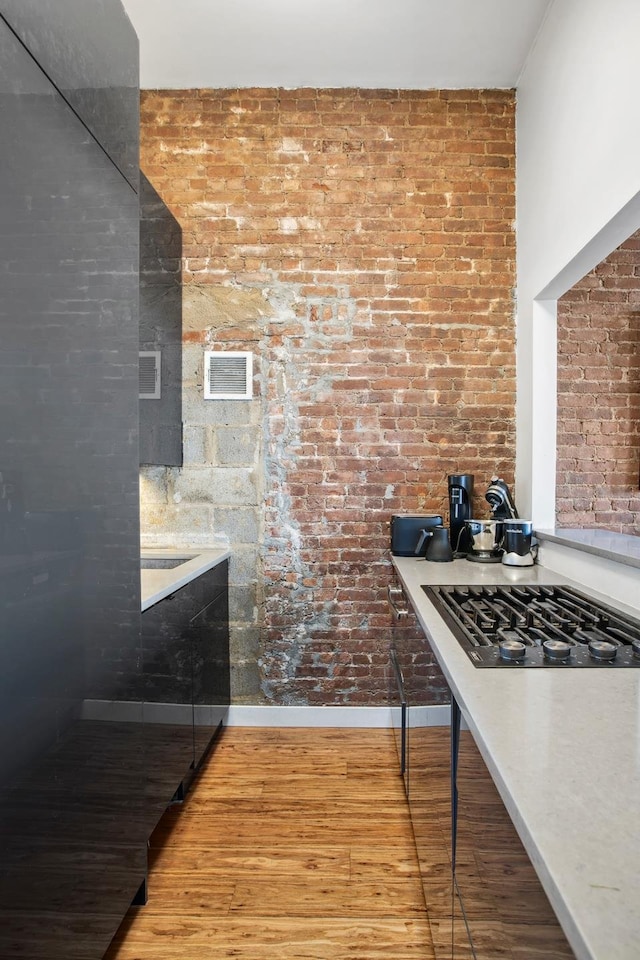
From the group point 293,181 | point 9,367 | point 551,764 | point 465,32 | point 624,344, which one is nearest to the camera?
point 551,764

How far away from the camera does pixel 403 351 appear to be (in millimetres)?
3359

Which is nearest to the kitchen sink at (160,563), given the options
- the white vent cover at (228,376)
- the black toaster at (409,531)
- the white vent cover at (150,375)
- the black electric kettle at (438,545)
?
the white vent cover at (150,375)

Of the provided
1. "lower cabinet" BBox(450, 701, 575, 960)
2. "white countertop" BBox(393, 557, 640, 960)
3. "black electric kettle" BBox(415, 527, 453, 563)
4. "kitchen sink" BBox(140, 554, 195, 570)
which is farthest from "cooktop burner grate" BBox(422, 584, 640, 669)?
"kitchen sink" BBox(140, 554, 195, 570)

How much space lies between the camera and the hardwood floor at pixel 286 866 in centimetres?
180

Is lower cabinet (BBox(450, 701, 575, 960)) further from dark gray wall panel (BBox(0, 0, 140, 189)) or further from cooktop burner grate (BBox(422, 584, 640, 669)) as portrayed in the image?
dark gray wall panel (BBox(0, 0, 140, 189))

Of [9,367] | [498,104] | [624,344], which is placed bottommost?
[9,367]

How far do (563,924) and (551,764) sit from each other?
30 centimetres

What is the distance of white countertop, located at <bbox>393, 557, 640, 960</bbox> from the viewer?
595 mm

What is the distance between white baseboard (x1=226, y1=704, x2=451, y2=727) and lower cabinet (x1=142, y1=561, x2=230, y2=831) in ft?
0.55

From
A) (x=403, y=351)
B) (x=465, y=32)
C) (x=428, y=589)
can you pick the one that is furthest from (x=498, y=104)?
(x=428, y=589)

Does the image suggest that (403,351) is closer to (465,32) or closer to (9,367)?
(465,32)

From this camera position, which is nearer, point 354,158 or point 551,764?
point 551,764

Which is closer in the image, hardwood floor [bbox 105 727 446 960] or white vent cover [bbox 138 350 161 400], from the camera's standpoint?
hardwood floor [bbox 105 727 446 960]

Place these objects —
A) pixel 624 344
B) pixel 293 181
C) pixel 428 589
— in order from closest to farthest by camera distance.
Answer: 1. pixel 428 589
2. pixel 624 344
3. pixel 293 181
